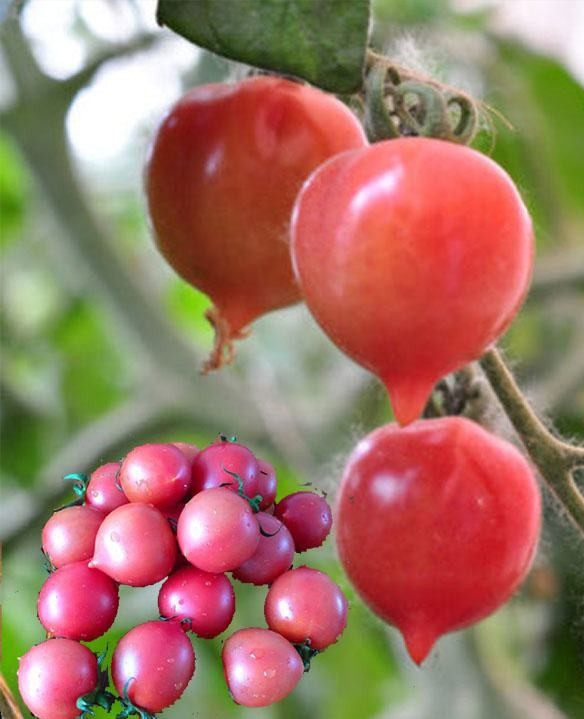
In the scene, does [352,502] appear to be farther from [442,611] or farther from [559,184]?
[559,184]

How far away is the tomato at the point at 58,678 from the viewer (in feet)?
0.89

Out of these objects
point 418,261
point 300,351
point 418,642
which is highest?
point 418,261

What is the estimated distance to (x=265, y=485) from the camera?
1.01 feet

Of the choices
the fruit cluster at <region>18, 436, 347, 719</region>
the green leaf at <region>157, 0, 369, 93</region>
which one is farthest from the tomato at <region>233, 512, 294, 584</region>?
the green leaf at <region>157, 0, 369, 93</region>

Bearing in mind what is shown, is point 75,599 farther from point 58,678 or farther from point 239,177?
point 239,177

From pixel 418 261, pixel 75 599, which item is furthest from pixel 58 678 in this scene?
pixel 418 261

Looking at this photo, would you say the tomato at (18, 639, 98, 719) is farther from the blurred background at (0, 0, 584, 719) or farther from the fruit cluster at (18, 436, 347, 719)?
the blurred background at (0, 0, 584, 719)

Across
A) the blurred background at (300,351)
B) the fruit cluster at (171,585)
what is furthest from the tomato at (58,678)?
the blurred background at (300,351)

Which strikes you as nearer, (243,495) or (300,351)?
(243,495)

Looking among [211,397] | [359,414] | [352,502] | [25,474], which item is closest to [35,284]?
[25,474]

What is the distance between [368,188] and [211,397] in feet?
0.96

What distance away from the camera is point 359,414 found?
17.7 inches

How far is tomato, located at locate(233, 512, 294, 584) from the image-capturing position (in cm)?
29

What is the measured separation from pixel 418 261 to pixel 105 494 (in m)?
0.10
